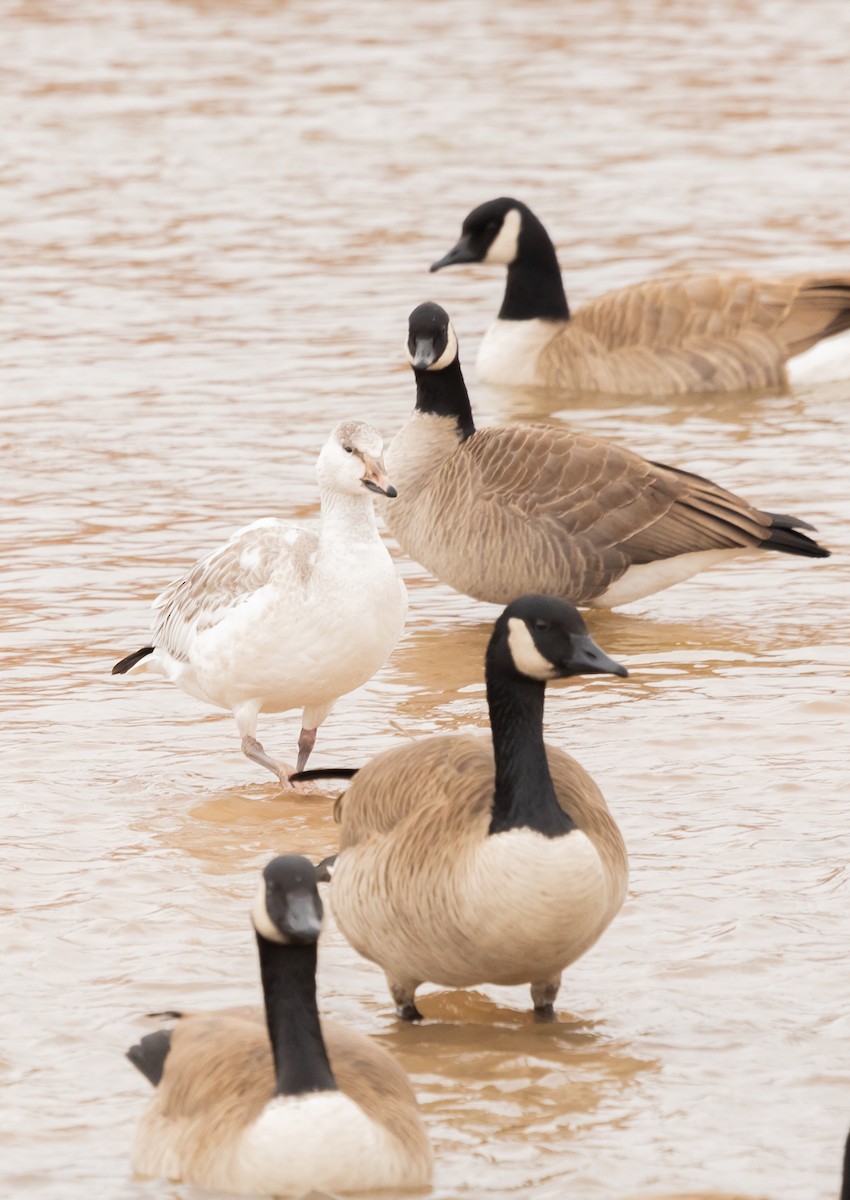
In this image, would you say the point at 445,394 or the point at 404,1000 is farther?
the point at 445,394

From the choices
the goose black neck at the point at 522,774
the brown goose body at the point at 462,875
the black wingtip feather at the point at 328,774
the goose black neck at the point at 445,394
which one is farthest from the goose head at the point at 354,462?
the goose black neck at the point at 445,394

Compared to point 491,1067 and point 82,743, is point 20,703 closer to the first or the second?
point 82,743

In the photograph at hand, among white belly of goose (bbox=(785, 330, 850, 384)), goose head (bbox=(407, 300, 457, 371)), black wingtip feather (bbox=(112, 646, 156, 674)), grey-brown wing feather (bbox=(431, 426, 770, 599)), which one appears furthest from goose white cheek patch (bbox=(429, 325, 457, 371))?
white belly of goose (bbox=(785, 330, 850, 384))

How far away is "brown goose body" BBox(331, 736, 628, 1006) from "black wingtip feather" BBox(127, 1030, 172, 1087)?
874 mm

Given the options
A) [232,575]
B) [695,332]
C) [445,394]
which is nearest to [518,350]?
[695,332]

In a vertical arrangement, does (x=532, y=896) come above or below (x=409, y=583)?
above

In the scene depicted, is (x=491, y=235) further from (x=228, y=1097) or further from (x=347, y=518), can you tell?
(x=228, y=1097)

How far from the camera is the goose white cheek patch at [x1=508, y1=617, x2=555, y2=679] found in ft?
21.0

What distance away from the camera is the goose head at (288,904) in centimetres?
535

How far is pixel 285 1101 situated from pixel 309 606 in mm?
2987

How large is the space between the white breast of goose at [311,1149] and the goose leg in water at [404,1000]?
1.25 m

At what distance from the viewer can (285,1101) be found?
17.4ft

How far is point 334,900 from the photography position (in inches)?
262

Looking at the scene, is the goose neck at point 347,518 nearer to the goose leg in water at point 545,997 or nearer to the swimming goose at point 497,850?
the swimming goose at point 497,850
